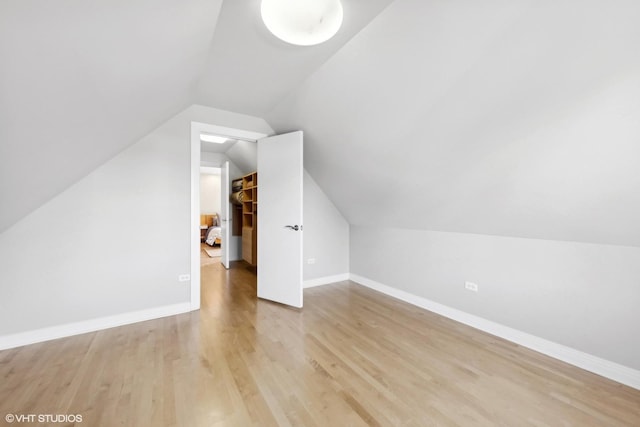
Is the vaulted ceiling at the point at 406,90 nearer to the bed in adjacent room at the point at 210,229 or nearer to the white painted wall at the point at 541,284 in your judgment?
the white painted wall at the point at 541,284

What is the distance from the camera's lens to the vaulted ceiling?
111 cm

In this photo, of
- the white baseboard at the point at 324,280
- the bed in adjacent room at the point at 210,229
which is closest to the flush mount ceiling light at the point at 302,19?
the white baseboard at the point at 324,280

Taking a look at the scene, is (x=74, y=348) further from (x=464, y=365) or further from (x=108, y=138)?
(x=464, y=365)

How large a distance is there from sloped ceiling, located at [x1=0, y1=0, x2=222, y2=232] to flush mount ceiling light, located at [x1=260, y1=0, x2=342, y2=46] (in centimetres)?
37

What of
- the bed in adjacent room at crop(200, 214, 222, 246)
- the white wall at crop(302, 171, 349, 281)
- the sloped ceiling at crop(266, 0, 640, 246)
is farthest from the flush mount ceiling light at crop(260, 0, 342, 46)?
the bed in adjacent room at crop(200, 214, 222, 246)

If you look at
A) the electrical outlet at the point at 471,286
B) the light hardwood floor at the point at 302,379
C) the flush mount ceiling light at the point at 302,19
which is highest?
the flush mount ceiling light at the point at 302,19

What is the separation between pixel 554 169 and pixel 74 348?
3973 mm

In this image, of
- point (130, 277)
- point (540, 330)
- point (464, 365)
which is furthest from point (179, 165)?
point (540, 330)

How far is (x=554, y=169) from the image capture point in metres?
1.73

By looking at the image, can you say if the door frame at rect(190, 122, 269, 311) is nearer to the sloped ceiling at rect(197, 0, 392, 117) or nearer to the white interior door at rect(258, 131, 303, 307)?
the sloped ceiling at rect(197, 0, 392, 117)

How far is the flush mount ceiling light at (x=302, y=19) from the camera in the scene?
1.55 meters

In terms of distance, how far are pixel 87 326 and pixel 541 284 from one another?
4144mm

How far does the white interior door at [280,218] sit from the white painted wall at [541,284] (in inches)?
56.5

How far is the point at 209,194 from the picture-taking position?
8.93 meters
